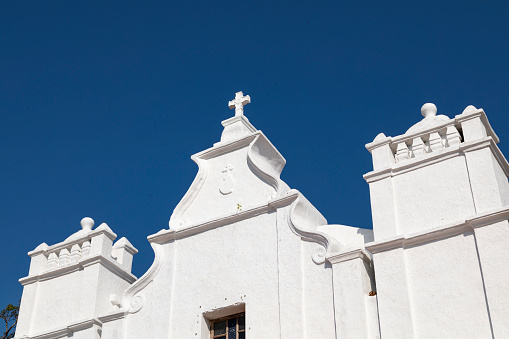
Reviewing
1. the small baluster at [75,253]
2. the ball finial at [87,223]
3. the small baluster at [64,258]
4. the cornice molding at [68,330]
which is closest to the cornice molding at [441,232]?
the cornice molding at [68,330]

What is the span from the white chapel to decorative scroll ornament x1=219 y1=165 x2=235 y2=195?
0.08 feet

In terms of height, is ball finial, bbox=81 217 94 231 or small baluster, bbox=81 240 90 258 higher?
ball finial, bbox=81 217 94 231

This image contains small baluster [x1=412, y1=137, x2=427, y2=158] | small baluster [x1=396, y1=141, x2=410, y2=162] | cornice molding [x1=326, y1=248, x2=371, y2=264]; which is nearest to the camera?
cornice molding [x1=326, y1=248, x2=371, y2=264]

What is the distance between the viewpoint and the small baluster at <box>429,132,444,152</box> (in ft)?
42.2

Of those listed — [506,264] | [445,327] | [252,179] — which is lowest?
[445,327]

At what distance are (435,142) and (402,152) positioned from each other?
1.97ft

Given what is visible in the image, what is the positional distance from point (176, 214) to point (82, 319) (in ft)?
8.67

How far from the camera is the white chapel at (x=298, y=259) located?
11531mm

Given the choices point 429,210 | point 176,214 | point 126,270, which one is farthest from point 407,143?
point 126,270

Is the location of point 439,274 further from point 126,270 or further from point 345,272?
point 126,270

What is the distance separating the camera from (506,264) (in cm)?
1111

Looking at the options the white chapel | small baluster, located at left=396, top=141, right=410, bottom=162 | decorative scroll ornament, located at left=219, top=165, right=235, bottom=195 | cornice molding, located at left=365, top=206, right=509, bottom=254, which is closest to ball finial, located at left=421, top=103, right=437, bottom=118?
the white chapel

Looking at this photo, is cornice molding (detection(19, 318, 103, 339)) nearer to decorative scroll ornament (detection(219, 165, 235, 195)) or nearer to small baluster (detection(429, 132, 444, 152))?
decorative scroll ornament (detection(219, 165, 235, 195))

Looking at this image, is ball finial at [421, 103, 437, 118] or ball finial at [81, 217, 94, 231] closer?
ball finial at [421, 103, 437, 118]
